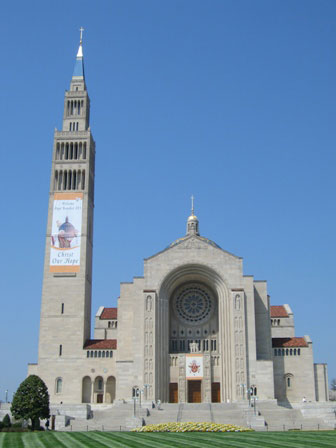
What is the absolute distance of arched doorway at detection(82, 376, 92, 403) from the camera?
57.8m

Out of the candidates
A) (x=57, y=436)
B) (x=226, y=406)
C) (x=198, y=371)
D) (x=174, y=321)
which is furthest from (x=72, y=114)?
(x=57, y=436)

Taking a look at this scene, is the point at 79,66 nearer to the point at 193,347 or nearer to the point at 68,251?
the point at 68,251

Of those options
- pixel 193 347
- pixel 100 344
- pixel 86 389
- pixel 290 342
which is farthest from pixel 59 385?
pixel 290 342

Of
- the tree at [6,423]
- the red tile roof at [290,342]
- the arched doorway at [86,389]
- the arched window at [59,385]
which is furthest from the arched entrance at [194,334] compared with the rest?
the tree at [6,423]

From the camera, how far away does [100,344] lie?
59281mm

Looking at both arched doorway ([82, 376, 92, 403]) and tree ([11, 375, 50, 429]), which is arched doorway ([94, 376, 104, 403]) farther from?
tree ([11, 375, 50, 429])

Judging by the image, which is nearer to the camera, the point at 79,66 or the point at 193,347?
the point at 193,347

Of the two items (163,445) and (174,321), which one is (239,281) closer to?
(174,321)

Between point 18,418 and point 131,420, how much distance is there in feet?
24.9

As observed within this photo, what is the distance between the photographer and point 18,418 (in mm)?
42656

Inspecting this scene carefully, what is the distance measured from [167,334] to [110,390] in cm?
728

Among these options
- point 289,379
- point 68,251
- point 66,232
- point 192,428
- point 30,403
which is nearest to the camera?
point 192,428

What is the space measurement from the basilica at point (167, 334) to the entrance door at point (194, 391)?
0.30 ft

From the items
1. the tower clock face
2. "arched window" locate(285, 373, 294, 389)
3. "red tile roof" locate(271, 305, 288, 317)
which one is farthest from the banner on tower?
"red tile roof" locate(271, 305, 288, 317)
